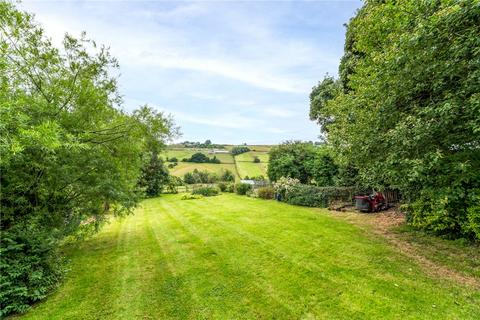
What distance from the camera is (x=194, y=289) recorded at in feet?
15.5

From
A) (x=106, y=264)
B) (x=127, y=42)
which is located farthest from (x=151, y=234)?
(x=127, y=42)

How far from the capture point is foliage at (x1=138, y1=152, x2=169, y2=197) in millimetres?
26177

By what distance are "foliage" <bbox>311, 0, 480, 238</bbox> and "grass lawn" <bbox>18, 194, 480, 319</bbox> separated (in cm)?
188

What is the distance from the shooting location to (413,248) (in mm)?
6336

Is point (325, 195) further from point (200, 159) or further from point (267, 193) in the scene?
point (200, 159)

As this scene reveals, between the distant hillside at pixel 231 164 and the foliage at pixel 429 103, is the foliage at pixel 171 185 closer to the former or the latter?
the distant hillside at pixel 231 164

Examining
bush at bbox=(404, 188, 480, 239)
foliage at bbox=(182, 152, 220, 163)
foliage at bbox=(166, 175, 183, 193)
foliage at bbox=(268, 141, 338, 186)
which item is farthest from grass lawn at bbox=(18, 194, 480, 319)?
foliage at bbox=(182, 152, 220, 163)

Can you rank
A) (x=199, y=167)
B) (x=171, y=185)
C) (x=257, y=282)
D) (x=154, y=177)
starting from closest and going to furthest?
(x=257, y=282)
(x=154, y=177)
(x=171, y=185)
(x=199, y=167)

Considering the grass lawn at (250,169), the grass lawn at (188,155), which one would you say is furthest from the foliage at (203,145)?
the grass lawn at (250,169)

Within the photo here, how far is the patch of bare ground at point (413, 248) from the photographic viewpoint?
4674 mm

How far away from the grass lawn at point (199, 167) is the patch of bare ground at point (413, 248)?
28.1 m

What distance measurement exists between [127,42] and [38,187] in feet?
22.1

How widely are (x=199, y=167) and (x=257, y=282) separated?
35.2 metres

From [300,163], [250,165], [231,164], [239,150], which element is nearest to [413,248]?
[300,163]
